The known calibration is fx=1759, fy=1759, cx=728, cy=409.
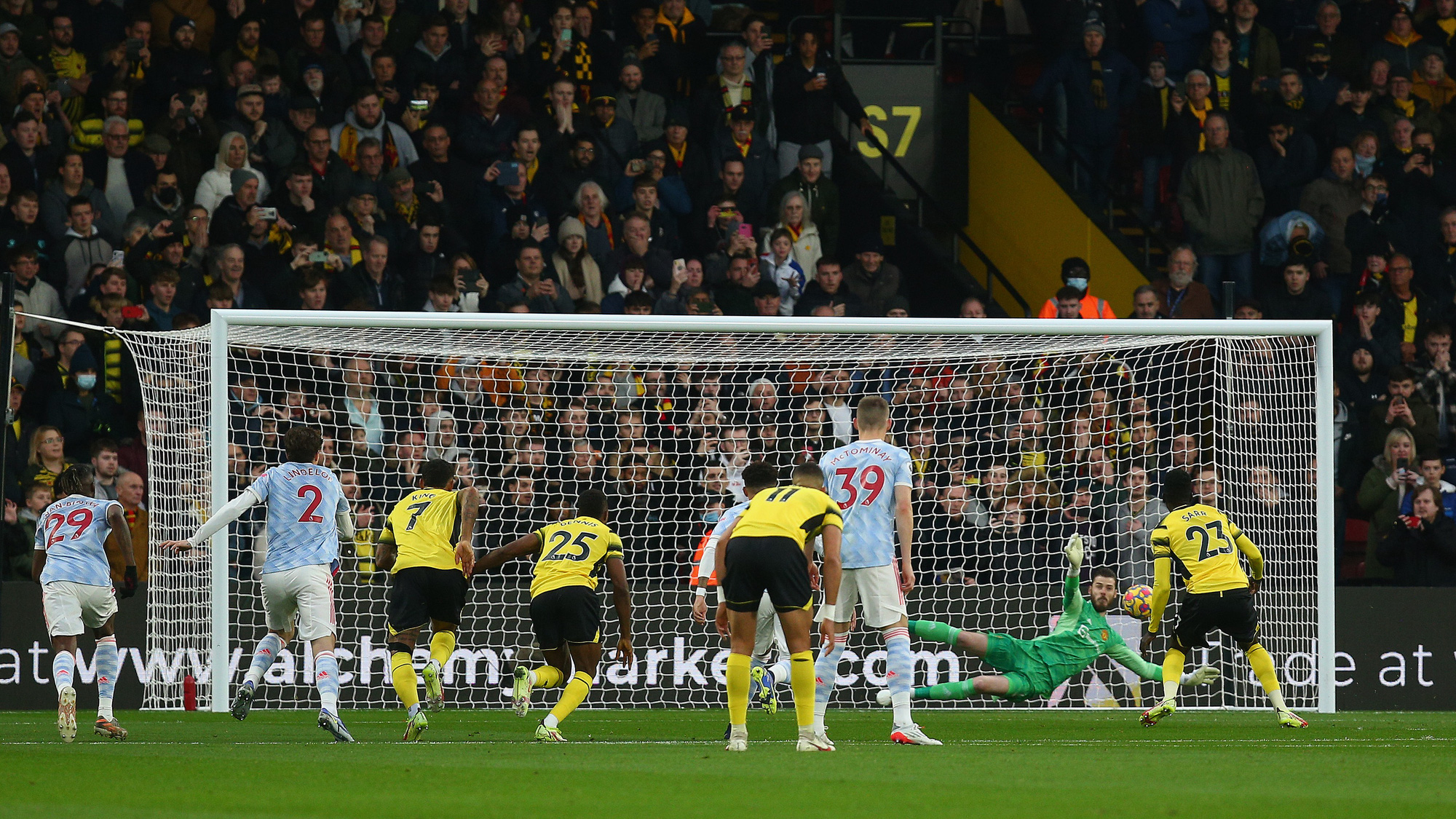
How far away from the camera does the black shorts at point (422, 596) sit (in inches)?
456

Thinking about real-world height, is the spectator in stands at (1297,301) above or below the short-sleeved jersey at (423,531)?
above

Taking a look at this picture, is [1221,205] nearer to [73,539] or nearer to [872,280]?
[872,280]

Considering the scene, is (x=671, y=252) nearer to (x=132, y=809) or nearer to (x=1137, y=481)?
(x=1137, y=481)

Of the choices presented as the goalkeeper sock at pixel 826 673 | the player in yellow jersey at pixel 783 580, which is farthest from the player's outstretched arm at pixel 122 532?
the goalkeeper sock at pixel 826 673

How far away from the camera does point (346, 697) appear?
1512 centimetres

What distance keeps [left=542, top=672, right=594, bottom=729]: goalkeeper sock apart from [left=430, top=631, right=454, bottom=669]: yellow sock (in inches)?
59.3

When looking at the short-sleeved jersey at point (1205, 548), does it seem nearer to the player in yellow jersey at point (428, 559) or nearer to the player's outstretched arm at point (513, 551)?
the player's outstretched arm at point (513, 551)

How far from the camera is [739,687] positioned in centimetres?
Result: 950

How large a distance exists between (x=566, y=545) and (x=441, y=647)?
4.43 ft

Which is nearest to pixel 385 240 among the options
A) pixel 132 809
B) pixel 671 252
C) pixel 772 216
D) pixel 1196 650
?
pixel 671 252

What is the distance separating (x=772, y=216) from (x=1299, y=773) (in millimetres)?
10290

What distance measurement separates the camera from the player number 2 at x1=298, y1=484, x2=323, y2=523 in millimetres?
11383

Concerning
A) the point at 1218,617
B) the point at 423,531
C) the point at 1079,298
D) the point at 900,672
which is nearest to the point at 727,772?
the point at 900,672

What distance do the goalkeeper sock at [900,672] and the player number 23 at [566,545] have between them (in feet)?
7.03
